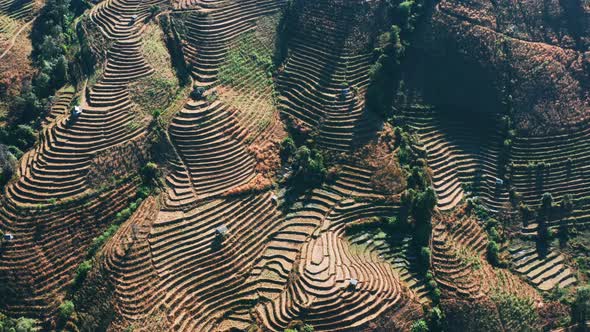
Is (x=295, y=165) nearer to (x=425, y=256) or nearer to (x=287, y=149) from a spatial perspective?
(x=287, y=149)

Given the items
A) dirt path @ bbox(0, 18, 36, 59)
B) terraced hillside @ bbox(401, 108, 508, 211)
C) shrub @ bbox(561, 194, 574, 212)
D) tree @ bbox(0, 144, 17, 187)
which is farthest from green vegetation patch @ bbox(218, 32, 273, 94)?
shrub @ bbox(561, 194, 574, 212)

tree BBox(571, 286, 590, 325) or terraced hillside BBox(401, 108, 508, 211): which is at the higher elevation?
terraced hillside BBox(401, 108, 508, 211)

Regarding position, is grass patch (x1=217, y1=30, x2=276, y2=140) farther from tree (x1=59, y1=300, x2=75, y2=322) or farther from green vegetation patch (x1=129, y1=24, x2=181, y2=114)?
tree (x1=59, y1=300, x2=75, y2=322)

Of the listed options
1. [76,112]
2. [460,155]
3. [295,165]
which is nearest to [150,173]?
[76,112]

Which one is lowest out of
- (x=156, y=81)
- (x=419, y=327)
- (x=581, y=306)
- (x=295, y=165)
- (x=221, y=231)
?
(x=419, y=327)

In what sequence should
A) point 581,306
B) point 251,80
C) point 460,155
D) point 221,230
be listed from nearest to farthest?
1. point 581,306
2. point 221,230
3. point 460,155
4. point 251,80

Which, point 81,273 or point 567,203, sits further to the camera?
point 567,203

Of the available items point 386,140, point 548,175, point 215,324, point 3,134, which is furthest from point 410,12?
point 3,134
